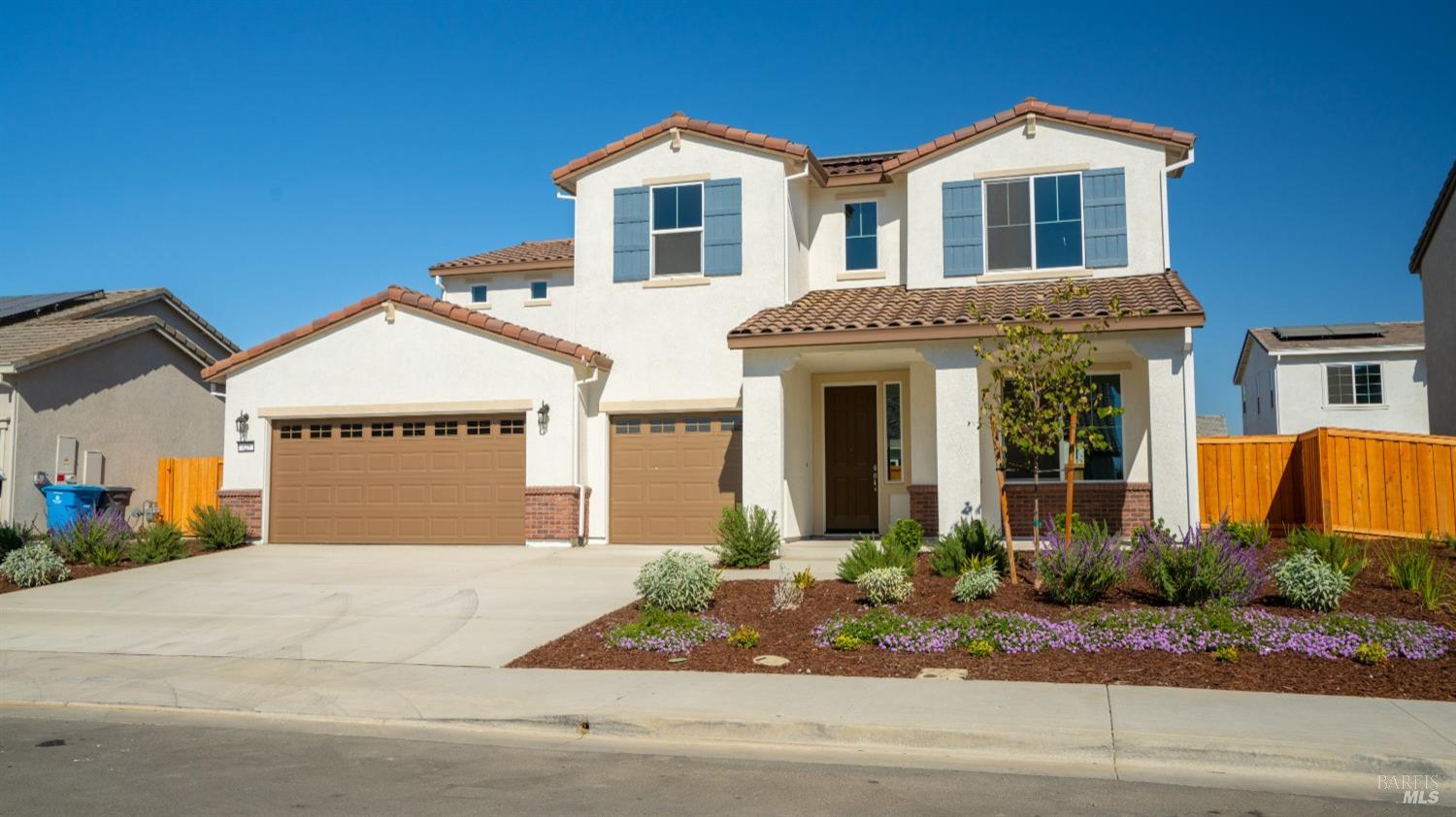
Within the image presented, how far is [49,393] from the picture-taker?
2152 centimetres

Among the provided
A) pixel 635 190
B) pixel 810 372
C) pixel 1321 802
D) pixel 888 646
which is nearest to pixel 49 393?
pixel 635 190

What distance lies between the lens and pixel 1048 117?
17.9 m

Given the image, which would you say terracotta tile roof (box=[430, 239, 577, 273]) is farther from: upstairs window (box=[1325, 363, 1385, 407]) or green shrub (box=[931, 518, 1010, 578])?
upstairs window (box=[1325, 363, 1385, 407])

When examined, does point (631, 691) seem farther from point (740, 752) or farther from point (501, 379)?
point (501, 379)

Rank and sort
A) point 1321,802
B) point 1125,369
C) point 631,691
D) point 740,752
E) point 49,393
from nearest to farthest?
point 1321,802
point 740,752
point 631,691
point 1125,369
point 49,393

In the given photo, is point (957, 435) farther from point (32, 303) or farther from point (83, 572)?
point (32, 303)

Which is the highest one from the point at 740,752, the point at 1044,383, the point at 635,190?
the point at 635,190

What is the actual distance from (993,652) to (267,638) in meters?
7.11

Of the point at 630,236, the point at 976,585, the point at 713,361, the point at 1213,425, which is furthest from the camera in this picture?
the point at 1213,425

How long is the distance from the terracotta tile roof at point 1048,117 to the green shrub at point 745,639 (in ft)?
34.6

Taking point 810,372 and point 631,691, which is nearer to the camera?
point 631,691

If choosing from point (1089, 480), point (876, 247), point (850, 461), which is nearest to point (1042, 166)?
point (876, 247)

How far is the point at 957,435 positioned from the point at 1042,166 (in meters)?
4.89

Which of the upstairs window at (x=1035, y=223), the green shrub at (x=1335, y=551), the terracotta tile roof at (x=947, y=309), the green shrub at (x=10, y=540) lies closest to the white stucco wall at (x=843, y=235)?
the terracotta tile roof at (x=947, y=309)
